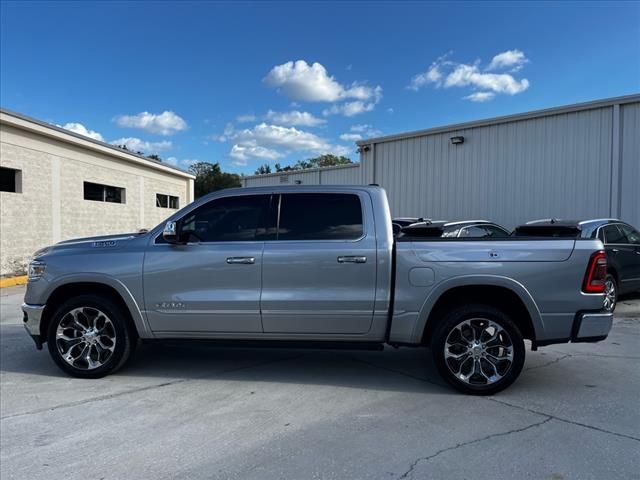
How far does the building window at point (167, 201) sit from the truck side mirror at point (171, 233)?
19102 millimetres

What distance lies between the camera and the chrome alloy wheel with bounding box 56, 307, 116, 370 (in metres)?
5.00

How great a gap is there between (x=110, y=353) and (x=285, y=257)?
2.12m

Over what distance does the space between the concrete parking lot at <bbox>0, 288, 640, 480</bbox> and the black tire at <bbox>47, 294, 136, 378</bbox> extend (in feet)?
0.47

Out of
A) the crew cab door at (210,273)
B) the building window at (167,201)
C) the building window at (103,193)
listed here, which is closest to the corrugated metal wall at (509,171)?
the building window at (103,193)

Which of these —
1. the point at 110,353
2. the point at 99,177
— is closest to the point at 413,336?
the point at 110,353

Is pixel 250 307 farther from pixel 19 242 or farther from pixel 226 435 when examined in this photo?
Answer: pixel 19 242

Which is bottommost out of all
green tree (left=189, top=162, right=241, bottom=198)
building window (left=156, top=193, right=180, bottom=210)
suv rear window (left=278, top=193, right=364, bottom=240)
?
suv rear window (left=278, top=193, right=364, bottom=240)

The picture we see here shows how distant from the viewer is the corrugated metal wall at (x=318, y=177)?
22156 mm

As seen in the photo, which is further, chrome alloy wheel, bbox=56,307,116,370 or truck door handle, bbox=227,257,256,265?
chrome alloy wheel, bbox=56,307,116,370

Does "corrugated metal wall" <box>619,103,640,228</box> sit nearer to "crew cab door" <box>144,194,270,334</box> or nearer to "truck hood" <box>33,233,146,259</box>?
"crew cab door" <box>144,194,270,334</box>

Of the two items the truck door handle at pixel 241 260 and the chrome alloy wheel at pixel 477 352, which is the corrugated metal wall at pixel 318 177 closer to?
the truck door handle at pixel 241 260

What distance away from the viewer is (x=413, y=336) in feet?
15.0

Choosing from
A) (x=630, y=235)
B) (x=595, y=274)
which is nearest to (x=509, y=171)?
(x=630, y=235)

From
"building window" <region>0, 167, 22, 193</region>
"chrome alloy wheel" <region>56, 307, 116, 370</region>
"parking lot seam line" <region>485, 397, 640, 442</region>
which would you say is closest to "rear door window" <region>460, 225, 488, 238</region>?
"parking lot seam line" <region>485, 397, 640, 442</region>
